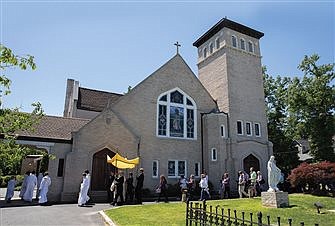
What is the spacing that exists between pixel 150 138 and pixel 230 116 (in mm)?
7920

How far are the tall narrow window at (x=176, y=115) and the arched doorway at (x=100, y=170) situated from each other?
5458mm

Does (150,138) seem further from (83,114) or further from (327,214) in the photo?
(327,214)

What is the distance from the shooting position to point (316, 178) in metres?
19.2

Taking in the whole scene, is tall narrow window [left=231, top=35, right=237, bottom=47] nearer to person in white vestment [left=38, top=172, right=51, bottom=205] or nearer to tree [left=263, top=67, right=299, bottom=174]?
tree [left=263, top=67, right=299, bottom=174]

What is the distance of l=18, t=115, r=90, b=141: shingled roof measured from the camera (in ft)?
60.1

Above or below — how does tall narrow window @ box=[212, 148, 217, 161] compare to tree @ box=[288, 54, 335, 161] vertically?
below

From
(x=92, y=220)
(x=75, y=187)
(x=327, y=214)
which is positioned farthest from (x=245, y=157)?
(x=92, y=220)

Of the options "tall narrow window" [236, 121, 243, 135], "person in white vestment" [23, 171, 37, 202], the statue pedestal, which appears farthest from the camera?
"tall narrow window" [236, 121, 243, 135]

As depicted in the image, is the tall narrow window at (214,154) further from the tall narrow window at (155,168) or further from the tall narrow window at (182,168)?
the tall narrow window at (155,168)

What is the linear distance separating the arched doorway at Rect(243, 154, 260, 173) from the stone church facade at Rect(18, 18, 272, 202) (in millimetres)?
45

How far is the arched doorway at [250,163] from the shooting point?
25.3 metres

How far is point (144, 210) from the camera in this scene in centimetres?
1281

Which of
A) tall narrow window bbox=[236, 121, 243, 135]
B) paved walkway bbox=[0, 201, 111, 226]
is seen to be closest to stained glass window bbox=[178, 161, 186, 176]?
tall narrow window bbox=[236, 121, 243, 135]

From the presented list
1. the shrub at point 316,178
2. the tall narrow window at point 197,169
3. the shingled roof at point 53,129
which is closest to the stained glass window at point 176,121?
the tall narrow window at point 197,169
